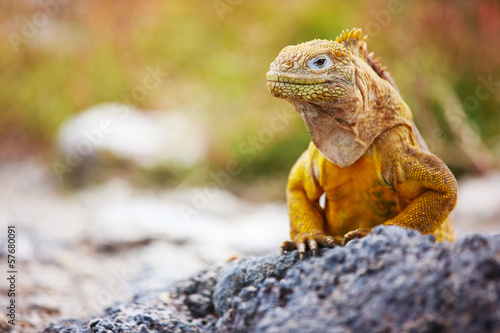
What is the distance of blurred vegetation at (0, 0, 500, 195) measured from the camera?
404 inches

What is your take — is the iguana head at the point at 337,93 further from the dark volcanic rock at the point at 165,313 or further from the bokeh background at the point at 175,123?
the bokeh background at the point at 175,123

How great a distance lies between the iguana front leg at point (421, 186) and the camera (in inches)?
130

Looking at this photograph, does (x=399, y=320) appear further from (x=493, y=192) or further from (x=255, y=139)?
(x=255, y=139)

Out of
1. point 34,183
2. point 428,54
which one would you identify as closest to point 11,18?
point 34,183

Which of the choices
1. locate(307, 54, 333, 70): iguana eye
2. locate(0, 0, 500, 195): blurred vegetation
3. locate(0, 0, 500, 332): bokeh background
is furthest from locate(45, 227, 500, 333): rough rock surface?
locate(0, 0, 500, 195): blurred vegetation

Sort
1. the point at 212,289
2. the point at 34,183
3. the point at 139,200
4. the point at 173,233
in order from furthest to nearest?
the point at 34,183 → the point at 139,200 → the point at 173,233 → the point at 212,289

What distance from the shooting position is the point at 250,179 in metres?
10.9

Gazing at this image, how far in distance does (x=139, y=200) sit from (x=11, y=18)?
25.6 feet

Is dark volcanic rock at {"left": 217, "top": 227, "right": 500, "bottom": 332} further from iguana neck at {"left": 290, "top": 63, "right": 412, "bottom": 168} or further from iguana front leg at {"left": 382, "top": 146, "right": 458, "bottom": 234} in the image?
iguana neck at {"left": 290, "top": 63, "right": 412, "bottom": 168}

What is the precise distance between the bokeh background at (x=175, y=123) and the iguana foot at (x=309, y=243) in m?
2.25

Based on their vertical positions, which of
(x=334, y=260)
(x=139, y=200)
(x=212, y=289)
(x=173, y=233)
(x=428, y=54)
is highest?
(x=428, y=54)

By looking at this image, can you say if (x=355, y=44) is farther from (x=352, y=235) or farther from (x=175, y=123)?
(x=175, y=123)

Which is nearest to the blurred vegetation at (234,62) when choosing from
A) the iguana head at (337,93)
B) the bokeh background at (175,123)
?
the bokeh background at (175,123)

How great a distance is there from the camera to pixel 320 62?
318cm
